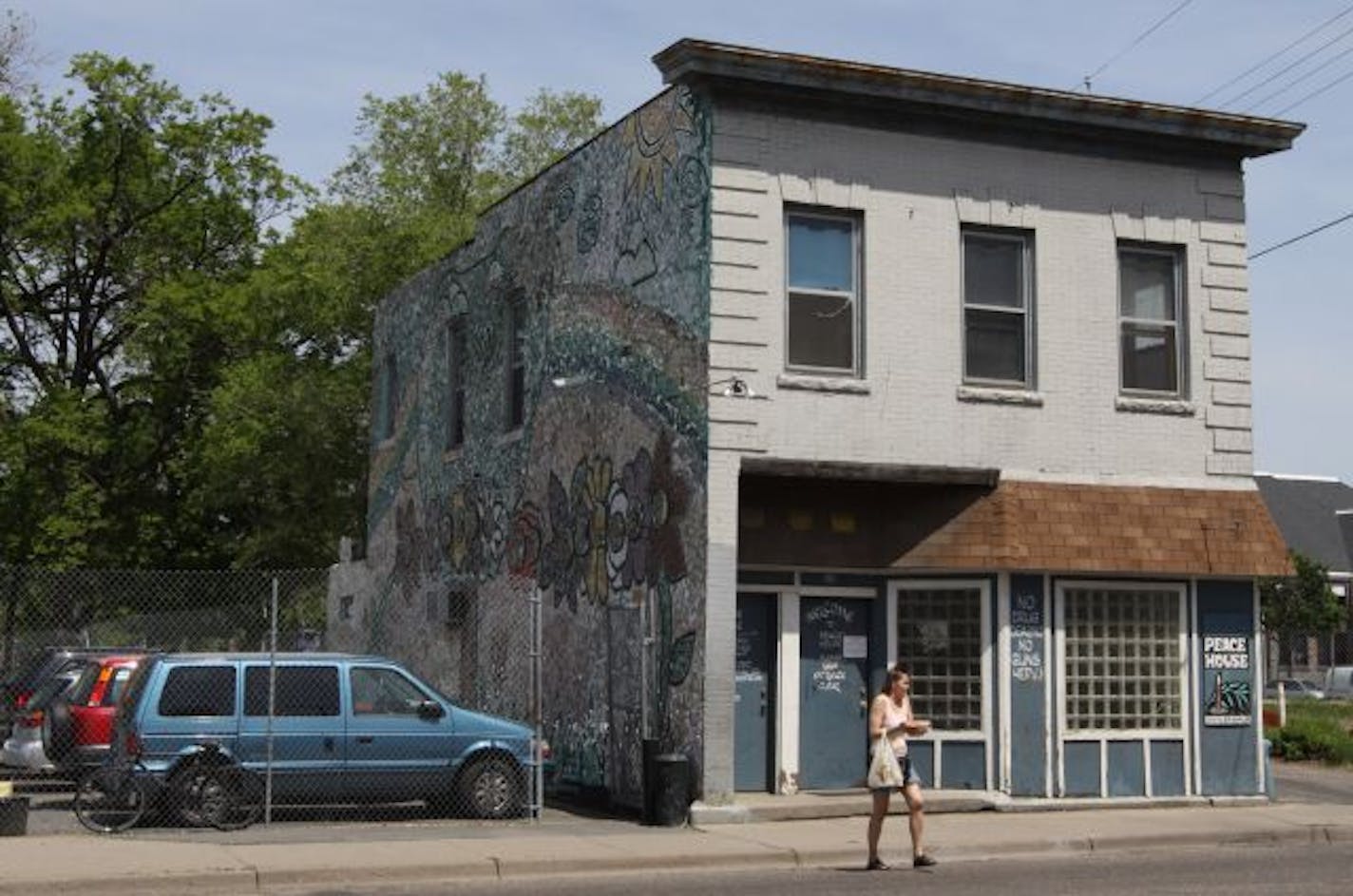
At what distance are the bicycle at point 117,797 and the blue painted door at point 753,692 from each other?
5962 millimetres

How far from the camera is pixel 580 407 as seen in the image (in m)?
20.6

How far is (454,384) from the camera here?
84.0 ft

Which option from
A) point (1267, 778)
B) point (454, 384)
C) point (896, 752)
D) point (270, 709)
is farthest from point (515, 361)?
point (1267, 778)

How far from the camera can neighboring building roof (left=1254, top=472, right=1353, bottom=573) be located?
65.4m

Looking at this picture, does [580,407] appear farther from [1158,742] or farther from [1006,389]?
[1158,742]

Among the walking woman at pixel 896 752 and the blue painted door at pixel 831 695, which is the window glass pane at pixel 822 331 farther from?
the walking woman at pixel 896 752

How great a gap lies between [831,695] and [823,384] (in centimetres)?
338

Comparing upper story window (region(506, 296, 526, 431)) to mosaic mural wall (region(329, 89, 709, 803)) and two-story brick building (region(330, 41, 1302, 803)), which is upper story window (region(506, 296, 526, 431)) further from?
two-story brick building (region(330, 41, 1302, 803))

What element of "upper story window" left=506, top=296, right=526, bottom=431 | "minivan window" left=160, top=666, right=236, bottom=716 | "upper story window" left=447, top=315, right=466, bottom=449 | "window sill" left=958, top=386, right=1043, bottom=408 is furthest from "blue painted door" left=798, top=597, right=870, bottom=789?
"upper story window" left=447, top=315, right=466, bottom=449

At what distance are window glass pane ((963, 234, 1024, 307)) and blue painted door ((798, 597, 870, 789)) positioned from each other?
3.67m

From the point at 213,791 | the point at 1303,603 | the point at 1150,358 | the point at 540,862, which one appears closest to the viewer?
the point at 540,862

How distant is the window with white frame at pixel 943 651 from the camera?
734 inches

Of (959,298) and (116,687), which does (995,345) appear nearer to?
(959,298)

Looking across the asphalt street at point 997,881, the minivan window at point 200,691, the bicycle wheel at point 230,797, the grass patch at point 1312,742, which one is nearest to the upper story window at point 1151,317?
the asphalt street at point 997,881
